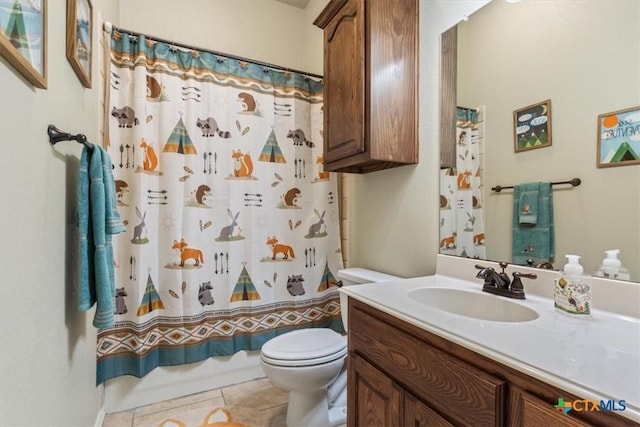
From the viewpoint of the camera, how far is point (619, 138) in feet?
2.75

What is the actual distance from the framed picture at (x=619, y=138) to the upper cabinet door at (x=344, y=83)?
2.68 ft

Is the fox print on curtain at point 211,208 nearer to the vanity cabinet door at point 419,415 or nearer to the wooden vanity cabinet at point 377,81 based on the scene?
the wooden vanity cabinet at point 377,81

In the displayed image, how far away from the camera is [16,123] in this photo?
2.27ft

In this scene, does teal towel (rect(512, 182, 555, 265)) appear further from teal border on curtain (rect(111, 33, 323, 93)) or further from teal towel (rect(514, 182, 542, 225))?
teal border on curtain (rect(111, 33, 323, 93))

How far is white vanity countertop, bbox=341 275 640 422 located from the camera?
0.48 metres

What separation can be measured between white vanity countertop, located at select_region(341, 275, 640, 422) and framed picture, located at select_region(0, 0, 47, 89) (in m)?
1.11

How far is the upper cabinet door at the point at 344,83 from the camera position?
4.49ft

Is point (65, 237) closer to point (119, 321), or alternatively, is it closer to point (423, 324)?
point (119, 321)

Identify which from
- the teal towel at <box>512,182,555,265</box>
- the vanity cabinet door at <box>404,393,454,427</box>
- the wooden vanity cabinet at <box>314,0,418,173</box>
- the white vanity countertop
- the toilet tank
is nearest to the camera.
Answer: the white vanity countertop

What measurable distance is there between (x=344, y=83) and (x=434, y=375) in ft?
4.31

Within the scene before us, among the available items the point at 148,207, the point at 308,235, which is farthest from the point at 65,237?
the point at 308,235

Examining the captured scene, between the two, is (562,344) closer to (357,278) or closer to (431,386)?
(431,386)

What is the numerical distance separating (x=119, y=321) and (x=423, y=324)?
1.70m

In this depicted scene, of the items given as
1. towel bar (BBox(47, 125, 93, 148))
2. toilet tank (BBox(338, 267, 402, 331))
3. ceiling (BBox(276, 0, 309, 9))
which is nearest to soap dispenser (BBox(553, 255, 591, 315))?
toilet tank (BBox(338, 267, 402, 331))
